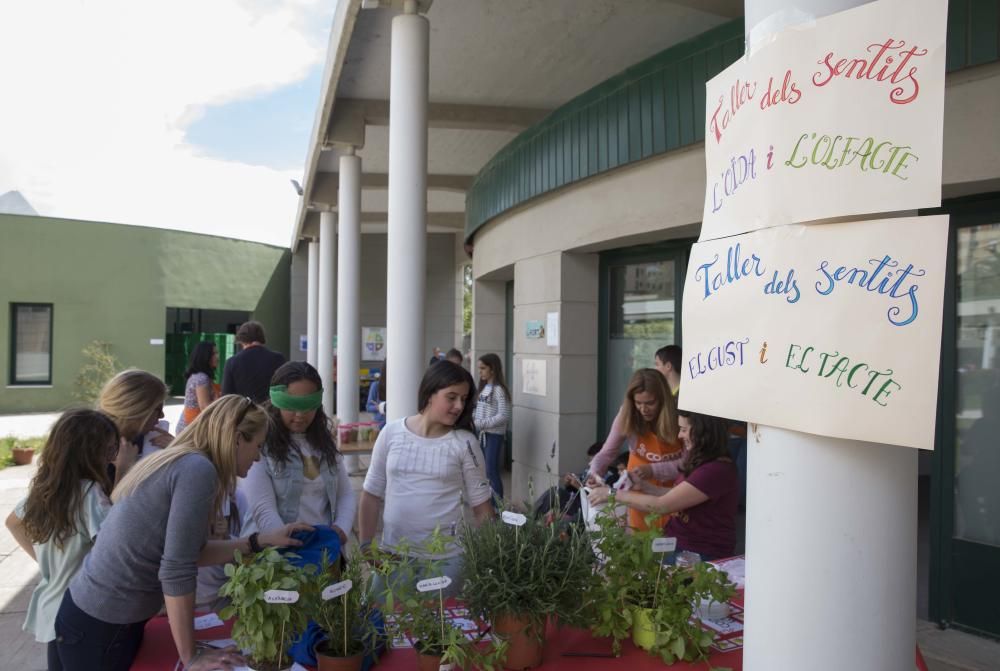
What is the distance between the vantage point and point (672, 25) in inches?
248

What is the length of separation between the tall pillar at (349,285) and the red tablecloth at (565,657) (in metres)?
6.93

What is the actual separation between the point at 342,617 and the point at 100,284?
18.7 meters

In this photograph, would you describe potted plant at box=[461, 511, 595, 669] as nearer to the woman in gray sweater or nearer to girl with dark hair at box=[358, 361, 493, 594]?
the woman in gray sweater

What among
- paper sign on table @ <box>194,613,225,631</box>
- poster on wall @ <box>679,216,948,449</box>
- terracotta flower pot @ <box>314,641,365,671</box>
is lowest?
paper sign on table @ <box>194,613,225,631</box>

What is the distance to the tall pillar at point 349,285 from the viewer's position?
9.27 m

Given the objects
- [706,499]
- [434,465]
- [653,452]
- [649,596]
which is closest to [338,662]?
[649,596]

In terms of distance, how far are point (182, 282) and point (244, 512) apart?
18.2 metres

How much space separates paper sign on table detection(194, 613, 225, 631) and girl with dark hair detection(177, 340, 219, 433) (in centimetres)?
362

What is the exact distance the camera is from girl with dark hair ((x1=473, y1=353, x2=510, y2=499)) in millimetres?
6855

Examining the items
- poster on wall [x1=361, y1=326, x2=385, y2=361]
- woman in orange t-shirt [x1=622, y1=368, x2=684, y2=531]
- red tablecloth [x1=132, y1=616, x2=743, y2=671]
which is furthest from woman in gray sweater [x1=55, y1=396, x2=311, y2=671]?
poster on wall [x1=361, y1=326, x2=385, y2=361]

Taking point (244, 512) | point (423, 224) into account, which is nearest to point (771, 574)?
point (244, 512)

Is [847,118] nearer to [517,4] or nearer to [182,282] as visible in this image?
[517,4]

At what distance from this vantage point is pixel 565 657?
184 centimetres

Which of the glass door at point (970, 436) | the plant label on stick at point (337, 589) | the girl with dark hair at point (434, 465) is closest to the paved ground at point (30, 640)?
the glass door at point (970, 436)
